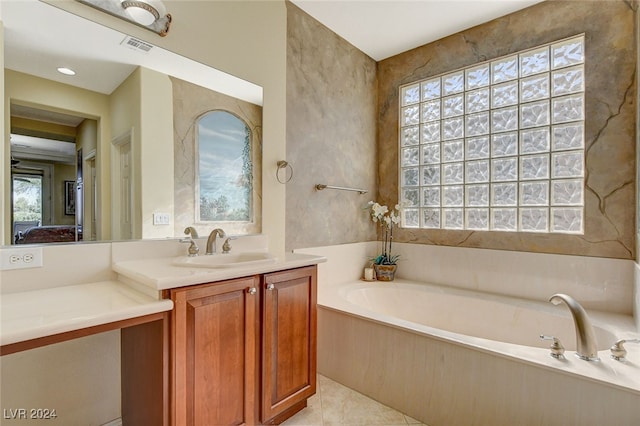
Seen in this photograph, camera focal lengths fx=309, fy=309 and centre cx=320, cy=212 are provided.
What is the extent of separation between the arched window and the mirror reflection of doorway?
55 centimetres

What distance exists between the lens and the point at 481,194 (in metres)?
2.65

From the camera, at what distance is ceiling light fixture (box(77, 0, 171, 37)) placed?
1479 millimetres

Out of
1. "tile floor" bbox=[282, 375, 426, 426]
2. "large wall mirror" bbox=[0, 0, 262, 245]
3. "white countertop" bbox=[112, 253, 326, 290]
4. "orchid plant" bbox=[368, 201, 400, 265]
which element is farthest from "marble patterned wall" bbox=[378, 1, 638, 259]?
"large wall mirror" bbox=[0, 0, 262, 245]

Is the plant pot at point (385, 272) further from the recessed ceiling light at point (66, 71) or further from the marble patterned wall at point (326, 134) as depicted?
the recessed ceiling light at point (66, 71)

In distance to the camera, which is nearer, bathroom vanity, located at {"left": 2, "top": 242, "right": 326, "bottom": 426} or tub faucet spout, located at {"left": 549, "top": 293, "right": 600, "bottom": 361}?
bathroom vanity, located at {"left": 2, "top": 242, "right": 326, "bottom": 426}

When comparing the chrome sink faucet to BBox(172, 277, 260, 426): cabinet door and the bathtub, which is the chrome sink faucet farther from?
the bathtub

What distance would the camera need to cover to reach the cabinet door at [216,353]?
47.5 inches

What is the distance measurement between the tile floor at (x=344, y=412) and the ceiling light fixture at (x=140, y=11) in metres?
2.25

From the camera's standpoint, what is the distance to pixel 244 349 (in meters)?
1.42

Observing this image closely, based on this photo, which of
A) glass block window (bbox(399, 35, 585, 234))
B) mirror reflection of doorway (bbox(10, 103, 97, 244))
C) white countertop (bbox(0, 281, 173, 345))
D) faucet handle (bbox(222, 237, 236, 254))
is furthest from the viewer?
glass block window (bbox(399, 35, 585, 234))

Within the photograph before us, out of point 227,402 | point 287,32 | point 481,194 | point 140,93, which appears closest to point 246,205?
point 140,93

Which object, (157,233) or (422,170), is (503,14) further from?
(157,233)

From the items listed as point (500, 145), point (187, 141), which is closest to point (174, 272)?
point (187, 141)

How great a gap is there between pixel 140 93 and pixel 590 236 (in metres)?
2.99
